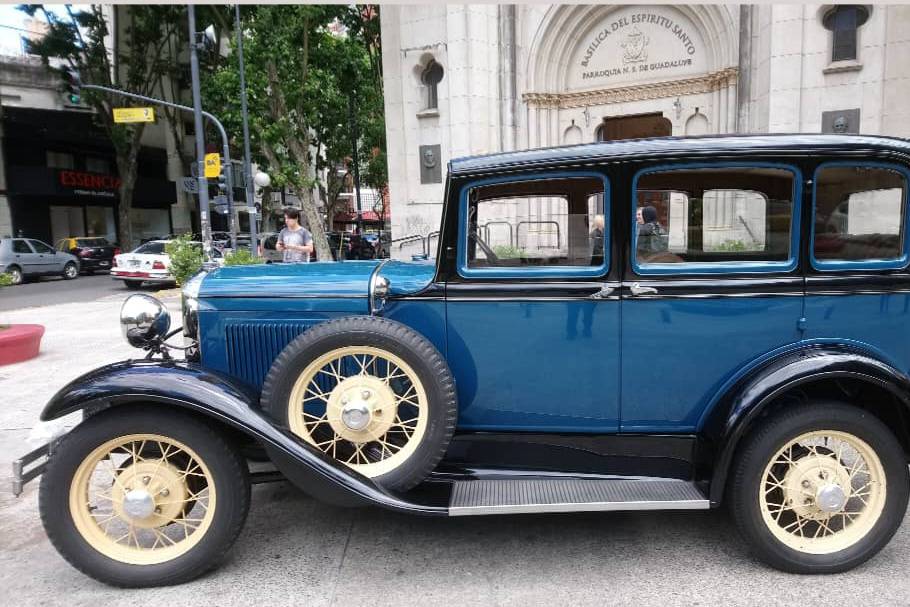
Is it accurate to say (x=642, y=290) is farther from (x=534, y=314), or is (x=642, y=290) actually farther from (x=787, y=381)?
(x=787, y=381)

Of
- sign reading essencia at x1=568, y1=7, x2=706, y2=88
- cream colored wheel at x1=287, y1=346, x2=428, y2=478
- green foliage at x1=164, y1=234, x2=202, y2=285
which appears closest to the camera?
cream colored wheel at x1=287, y1=346, x2=428, y2=478

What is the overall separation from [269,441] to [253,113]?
19.6m

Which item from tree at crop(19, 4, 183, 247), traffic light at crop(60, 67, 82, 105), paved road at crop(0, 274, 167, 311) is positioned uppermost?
tree at crop(19, 4, 183, 247)

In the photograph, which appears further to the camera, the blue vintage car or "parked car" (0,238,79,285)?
"parked car" (0,238,79,285)

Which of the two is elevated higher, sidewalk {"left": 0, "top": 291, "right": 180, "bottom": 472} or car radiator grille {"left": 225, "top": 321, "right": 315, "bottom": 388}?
car radiator grille {"left": 225, "top": 321, "right": 315, "bottom": 388}

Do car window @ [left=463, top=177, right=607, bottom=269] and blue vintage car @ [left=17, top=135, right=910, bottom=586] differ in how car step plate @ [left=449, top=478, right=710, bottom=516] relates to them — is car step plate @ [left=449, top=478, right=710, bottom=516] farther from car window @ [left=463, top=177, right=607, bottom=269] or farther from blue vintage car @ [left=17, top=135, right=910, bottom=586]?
car window @ [left=463, top=177, right=607, bottom=269]

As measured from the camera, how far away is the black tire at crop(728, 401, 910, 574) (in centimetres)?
289

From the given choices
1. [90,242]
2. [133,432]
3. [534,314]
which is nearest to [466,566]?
[534,314]

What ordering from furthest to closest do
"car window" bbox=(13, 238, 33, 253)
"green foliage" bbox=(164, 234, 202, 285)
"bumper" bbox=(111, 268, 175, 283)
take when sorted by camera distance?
"car window" bbox=(13, 238, 33, 253) < "bumper" bbox=(111, 268, 175, 283) < "green foliage" bbox=(164, 234, 202, 285)

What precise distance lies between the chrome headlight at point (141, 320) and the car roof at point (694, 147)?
1875mm

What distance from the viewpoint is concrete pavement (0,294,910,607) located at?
9.23 feet

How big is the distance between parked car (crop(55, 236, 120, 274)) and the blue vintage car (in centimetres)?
2543

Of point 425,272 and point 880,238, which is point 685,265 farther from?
point 425,272

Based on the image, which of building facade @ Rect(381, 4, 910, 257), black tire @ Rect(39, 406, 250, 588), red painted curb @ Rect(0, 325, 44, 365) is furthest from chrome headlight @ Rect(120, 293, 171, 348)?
building facade @ Rect(381, 4, 910, 257)
